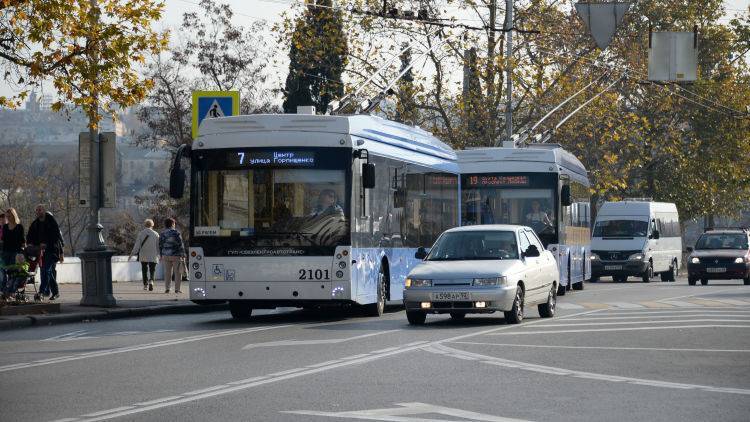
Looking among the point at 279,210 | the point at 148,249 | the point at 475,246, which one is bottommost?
the point at 475,246

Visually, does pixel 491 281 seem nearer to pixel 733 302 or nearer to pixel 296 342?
pixel 296 342

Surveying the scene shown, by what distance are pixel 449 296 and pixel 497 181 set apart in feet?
40.2

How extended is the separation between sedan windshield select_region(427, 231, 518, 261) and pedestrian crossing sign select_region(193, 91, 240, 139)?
7.65 m

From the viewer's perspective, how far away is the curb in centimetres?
2284

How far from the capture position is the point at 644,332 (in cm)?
2053

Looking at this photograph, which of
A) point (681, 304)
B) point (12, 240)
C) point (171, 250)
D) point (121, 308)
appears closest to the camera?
point (121, 308)

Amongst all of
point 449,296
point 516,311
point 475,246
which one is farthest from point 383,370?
point 475,246

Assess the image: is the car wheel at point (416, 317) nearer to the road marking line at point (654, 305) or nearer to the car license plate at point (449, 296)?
the car license plate at point (449, 296)

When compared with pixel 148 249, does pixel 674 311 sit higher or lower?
lower

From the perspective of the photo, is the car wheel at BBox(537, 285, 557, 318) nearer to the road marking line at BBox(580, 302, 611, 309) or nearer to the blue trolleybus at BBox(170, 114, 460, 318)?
the blue trolleybus at BBox(170, 114, 460, 318)

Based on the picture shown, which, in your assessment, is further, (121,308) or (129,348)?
(121,308)

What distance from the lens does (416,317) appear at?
2222cm

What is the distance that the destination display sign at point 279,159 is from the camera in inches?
923

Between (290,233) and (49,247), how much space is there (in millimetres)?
7076
